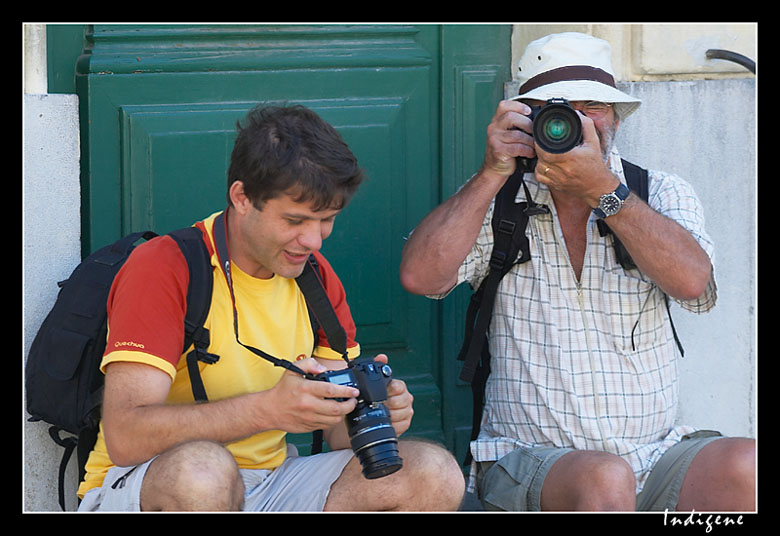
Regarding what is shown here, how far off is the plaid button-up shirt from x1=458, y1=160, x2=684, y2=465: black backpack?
0.03m

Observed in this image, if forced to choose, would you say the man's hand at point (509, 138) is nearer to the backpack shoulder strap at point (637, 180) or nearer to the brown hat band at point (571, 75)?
the brown hat band at point (571, 75)

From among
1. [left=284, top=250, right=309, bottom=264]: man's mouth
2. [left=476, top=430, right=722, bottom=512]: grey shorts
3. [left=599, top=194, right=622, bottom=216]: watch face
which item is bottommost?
[left=476, top=430, right=722, bottom=512]: grey shorts

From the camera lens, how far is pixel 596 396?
115 inches

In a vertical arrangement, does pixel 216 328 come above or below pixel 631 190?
below

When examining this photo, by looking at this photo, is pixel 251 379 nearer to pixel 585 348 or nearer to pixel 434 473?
pixel 434 473

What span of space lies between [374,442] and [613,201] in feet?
3.23

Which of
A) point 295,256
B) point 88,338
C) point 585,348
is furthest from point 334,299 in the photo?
point 585,348

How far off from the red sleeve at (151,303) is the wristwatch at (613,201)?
114cm

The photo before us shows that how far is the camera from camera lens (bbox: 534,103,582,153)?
2721mm

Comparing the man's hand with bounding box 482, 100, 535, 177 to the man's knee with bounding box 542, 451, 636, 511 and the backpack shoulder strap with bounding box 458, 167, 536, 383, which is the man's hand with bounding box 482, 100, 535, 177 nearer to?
the backpack shoulder strap with bounding box 458, 167, 536, 383

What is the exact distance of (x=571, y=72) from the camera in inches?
118

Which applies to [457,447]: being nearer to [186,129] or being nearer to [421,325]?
[421,325]

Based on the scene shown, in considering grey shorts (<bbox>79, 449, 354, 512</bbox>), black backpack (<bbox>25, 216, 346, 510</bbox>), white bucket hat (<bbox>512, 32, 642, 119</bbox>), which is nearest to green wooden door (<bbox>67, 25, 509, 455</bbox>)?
white bucket hat (<bbox>512, 32, 642, 119</bbox>)

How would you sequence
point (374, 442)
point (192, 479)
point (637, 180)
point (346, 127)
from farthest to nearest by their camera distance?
1. point (346, 127)
2. point (637, 180)
3. point (374, 442)
4. point (192, 479)
